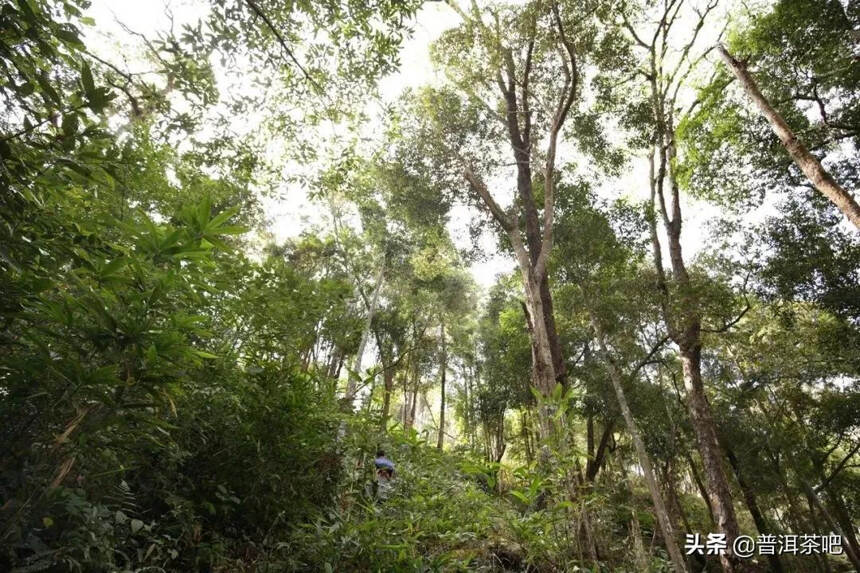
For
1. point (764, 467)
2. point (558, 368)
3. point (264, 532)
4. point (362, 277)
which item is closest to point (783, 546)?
point (558, 368)

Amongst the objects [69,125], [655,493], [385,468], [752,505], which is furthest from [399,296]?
[69,125]

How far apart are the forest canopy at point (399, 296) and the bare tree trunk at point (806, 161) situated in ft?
0.17

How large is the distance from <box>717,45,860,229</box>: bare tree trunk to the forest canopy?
5 cm

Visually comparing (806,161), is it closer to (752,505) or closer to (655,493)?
(655,493)

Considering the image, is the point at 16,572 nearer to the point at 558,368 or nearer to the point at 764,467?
the point at 558,368

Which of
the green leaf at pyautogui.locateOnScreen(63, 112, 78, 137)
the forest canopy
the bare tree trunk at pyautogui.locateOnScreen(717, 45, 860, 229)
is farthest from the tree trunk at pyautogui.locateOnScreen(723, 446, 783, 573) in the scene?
the green leaf at pyautogui.locateOnScreen(63, 112, 78, 137)

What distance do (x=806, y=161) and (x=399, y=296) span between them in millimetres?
15429

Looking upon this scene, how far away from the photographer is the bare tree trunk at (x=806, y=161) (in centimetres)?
549

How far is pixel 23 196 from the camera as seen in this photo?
1.35 meters

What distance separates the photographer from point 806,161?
236 inches

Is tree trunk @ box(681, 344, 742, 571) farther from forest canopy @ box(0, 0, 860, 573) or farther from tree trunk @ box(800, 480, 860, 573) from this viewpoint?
tree trunk @ box(800, 480, 860, 573)

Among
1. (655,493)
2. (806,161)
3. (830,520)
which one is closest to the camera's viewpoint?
(806,161)

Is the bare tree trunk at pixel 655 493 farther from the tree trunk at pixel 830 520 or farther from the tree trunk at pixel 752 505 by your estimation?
the tree trunk at pixel 830 520

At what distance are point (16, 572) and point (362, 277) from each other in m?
17.3
